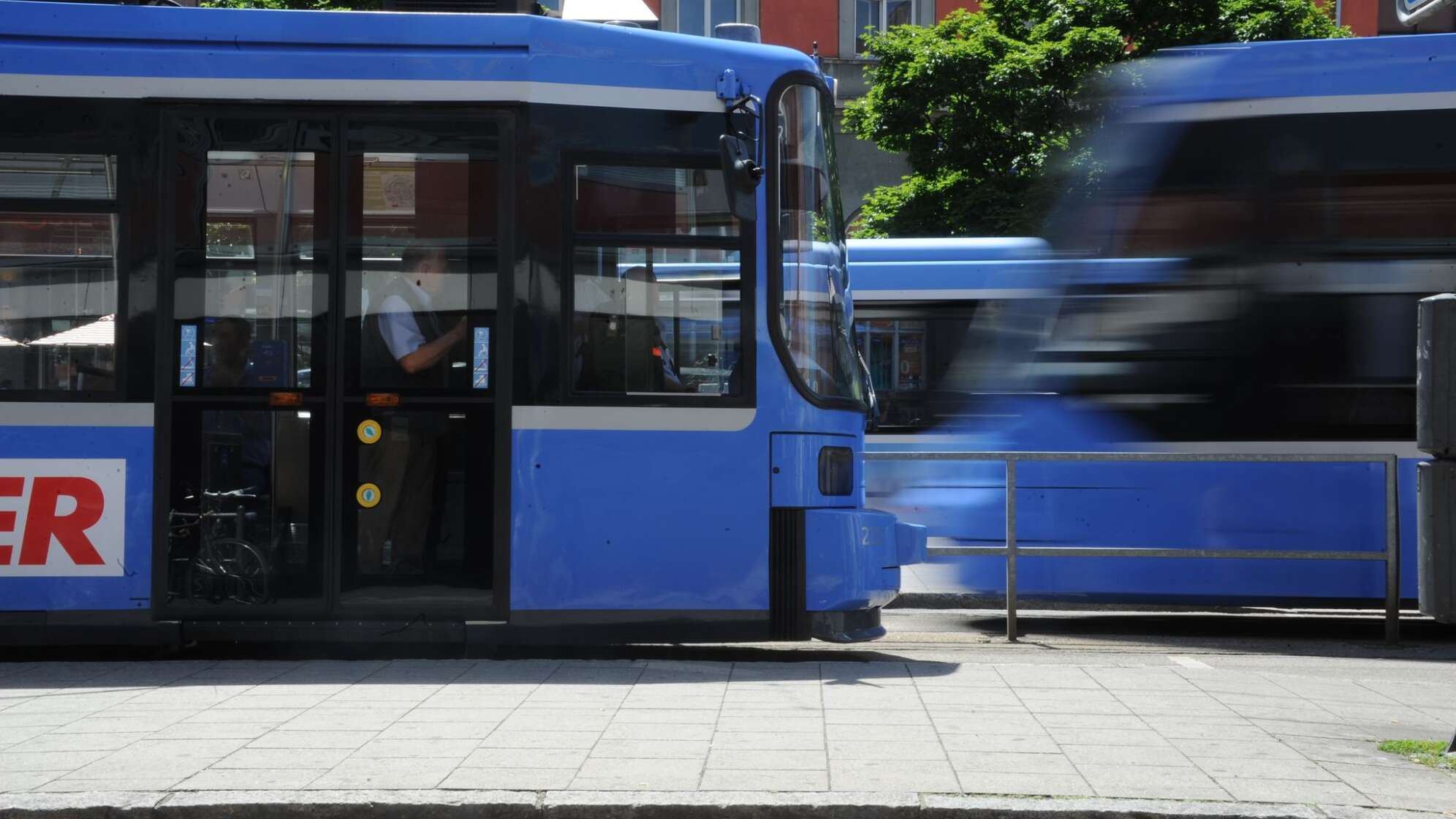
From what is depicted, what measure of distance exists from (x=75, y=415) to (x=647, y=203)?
3.06 meters

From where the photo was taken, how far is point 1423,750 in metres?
5.93

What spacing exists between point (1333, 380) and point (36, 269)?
25.2ft

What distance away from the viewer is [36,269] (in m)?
7.83

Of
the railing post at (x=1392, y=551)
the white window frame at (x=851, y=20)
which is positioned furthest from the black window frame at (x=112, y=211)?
the white window frame at (x=851, y=20)

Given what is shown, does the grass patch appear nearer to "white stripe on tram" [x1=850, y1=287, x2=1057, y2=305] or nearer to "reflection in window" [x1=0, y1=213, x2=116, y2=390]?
"reflection in window" [x1=0, y1=213, x2=116, y2=390]

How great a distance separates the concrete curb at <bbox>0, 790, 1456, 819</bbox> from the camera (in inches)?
189

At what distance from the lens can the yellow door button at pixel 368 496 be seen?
7.75m

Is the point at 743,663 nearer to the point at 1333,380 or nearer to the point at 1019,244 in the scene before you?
the point at 1333,380

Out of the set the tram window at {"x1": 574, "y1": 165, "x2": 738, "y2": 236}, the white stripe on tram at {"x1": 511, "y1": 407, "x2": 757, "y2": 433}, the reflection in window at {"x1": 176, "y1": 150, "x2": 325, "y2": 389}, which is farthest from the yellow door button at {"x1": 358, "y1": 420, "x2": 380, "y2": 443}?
the tram window at {"x1": 574, "y1": 165, "x2": 738, "y2": 236}

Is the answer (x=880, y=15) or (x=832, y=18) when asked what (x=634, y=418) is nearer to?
(x=832, y=18)

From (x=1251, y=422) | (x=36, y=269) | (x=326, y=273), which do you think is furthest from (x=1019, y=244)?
(x=36, y=269)

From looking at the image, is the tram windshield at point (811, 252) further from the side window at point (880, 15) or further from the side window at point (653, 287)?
the side window at point (880, 15)

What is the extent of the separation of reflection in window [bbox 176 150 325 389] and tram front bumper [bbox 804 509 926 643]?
2.73 meters

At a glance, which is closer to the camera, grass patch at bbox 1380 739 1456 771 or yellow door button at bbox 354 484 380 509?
grass patch at bbox 1380 739 1456 771
